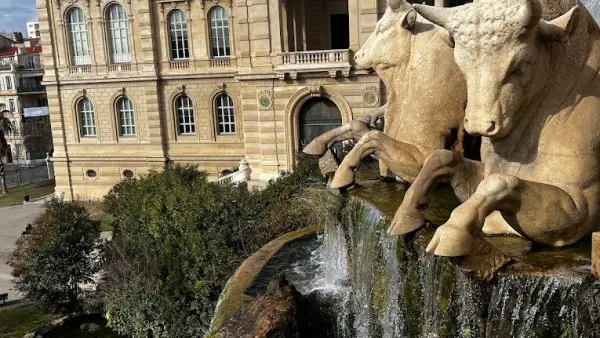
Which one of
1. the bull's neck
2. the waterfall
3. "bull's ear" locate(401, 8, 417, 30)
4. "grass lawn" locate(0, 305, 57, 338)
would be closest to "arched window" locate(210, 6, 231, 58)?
"grass lawn" locate(0, 305, 57, 338)

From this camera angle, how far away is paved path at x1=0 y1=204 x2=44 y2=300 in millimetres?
24511

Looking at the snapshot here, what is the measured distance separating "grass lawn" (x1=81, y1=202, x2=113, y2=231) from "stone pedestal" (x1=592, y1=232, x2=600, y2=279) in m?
26.4

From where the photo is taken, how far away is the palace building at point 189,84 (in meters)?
27.5

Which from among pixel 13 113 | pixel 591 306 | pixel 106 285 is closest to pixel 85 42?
pixel 106 285

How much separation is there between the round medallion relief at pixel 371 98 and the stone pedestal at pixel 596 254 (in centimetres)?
2219

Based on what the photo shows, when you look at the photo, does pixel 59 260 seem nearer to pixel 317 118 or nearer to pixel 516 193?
pixel 317 118

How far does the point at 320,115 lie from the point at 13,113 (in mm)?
51702

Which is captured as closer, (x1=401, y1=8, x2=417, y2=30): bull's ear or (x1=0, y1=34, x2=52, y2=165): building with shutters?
(x1=401, y1=8, x2=417, y2=30): bull's ear

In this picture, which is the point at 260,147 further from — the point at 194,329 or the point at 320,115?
the point at 194,329

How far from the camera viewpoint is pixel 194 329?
1530cm

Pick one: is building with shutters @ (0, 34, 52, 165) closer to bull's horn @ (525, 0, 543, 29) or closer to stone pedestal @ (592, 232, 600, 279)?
bull's horn @ (525, 0, 543, 29)

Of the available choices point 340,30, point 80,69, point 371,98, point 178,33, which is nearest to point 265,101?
point 371,98

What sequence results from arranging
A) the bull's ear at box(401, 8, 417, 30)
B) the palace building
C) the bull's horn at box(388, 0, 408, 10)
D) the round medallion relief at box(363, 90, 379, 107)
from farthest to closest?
the palace building, the round medallion relief at box(363, 90, 379, 107), the bull's horn at box(388, 0, 408, 10), the bull's ear at box(401, 8, 417, 30)

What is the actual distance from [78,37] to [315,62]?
1542 cm
